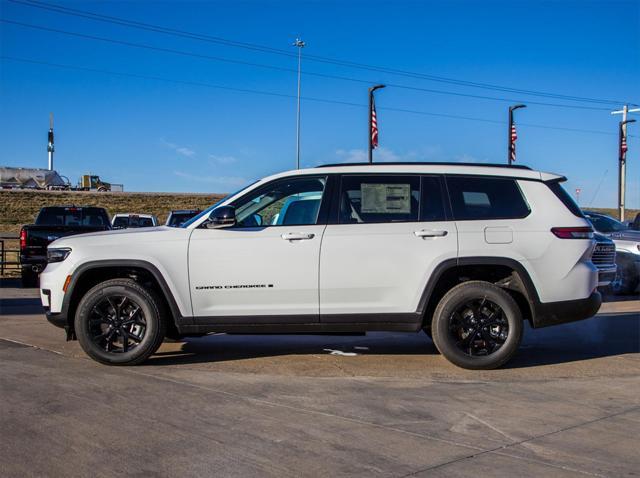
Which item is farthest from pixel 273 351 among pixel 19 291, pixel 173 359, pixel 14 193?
pixel 14 193

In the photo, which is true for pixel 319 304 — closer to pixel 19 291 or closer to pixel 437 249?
pixel 437 249

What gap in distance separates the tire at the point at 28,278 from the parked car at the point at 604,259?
11.5 meters

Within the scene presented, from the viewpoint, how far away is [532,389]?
242 inches

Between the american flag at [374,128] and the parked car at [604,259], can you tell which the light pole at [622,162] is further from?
the parked car at [604,259]

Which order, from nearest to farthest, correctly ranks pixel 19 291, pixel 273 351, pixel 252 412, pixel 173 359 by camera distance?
1. pixel 252 412
2. pixel 173 359
3. pixel 273 351
4. pixel 19 291

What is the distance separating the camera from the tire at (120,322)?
6.79 m

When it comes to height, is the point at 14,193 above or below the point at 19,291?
above

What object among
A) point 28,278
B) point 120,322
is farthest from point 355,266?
point 28,278

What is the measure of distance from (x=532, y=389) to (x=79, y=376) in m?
3.93

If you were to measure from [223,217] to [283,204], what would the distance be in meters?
0.67

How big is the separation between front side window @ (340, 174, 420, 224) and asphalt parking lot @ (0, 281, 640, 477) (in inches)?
57.3

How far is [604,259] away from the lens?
9.30m

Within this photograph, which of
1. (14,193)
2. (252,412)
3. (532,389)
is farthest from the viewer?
(14,193)

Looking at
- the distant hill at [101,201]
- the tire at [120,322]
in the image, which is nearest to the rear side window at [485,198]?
the tire at [120,322]
